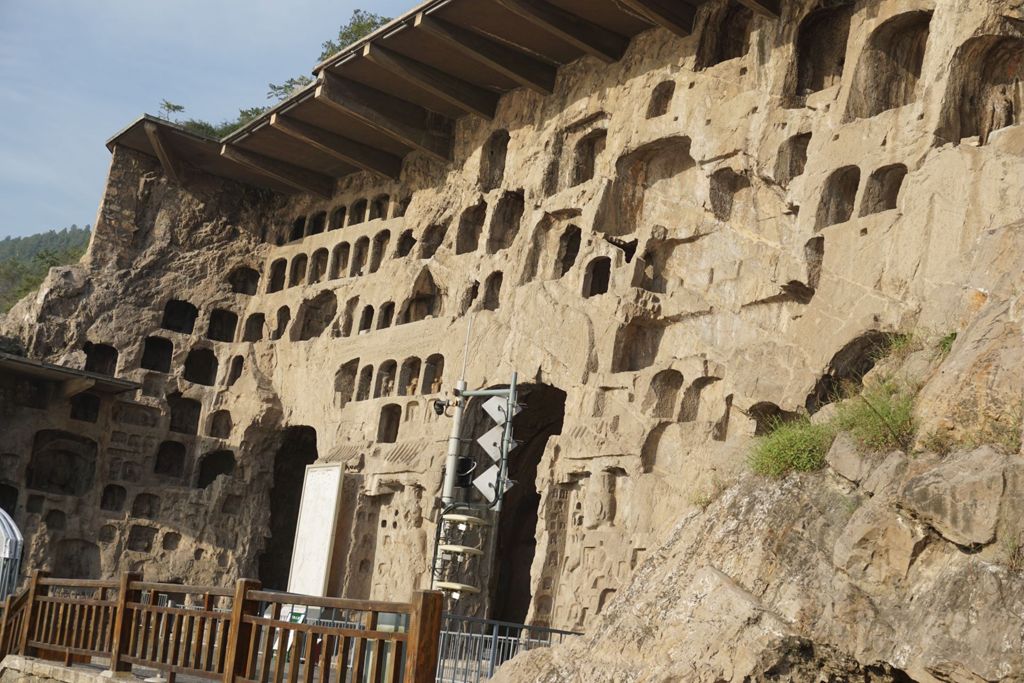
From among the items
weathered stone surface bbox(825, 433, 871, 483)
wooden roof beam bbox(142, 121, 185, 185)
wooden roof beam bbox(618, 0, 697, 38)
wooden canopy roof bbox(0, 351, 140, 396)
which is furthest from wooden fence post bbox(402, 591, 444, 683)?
wooden roof beam bbox(142, 121, 185, 185)

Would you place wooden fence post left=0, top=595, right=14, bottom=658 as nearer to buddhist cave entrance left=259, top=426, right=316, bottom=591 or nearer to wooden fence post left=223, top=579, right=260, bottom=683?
wooden fence post left=223, top=579, right=260, bottom=683

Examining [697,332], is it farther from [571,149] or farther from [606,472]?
[571,149]

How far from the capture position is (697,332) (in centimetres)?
1950

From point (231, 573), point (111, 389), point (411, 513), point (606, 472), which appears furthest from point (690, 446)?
point (111, 389)

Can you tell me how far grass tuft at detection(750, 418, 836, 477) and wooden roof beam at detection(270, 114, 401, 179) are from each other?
58.5 feet

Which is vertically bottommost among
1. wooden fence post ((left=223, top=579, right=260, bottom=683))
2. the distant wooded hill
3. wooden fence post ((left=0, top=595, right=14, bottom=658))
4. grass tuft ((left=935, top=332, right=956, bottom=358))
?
wooden fence post ((left=0, top=595, right=14, bottom=658))

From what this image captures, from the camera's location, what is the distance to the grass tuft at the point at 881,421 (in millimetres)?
10711

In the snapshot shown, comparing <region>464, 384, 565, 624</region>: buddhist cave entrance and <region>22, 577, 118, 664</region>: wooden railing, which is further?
<region>464, 384, 565, 624</region>: buddhist cave entrance

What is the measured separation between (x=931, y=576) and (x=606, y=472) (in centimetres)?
1043

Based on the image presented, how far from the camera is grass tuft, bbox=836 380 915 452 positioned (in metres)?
10.7

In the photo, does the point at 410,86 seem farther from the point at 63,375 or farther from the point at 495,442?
the point at 495,442

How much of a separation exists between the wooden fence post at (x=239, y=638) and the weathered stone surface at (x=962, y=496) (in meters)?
5.17

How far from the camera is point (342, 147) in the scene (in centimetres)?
2770

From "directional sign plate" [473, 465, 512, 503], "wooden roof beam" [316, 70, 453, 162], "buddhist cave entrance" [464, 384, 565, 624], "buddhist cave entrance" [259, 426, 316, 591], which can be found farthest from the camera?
"buddhist cave entrance" [259, 426, 316, 591]
